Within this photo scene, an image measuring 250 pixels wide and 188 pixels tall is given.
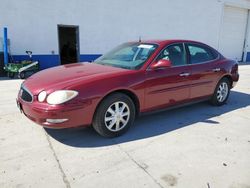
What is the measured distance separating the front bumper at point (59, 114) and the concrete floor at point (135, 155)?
1.19 feet

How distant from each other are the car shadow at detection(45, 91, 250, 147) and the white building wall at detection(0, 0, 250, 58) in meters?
6.99

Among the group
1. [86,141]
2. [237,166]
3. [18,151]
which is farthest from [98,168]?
[237,166]

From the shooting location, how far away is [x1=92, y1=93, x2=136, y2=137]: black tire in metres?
3.30

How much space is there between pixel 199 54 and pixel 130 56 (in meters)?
1.55

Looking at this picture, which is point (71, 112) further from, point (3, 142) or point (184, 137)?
point (184, 137)

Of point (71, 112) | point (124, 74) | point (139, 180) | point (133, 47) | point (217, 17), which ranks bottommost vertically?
point (139, 180)

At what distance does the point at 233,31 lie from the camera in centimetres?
1623

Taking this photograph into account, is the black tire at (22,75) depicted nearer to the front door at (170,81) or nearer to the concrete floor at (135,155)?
the concrete floor at (135,155)

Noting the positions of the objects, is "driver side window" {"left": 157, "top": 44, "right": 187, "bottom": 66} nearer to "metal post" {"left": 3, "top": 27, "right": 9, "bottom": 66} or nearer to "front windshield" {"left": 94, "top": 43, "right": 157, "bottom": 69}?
"front windshield" {"left": 94, "top": 43, "right": 157, "bottom": 69}

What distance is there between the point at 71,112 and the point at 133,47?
191 cm

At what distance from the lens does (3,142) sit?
3344 mm

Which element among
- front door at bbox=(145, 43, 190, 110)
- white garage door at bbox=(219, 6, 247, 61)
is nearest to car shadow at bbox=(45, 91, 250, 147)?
front door at bbox=(145, 43, 190, 110)

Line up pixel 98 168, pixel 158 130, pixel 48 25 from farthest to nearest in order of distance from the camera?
pixel 48 25, pixel 158 130, pixel 98 168

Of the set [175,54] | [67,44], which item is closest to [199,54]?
[175,54]
